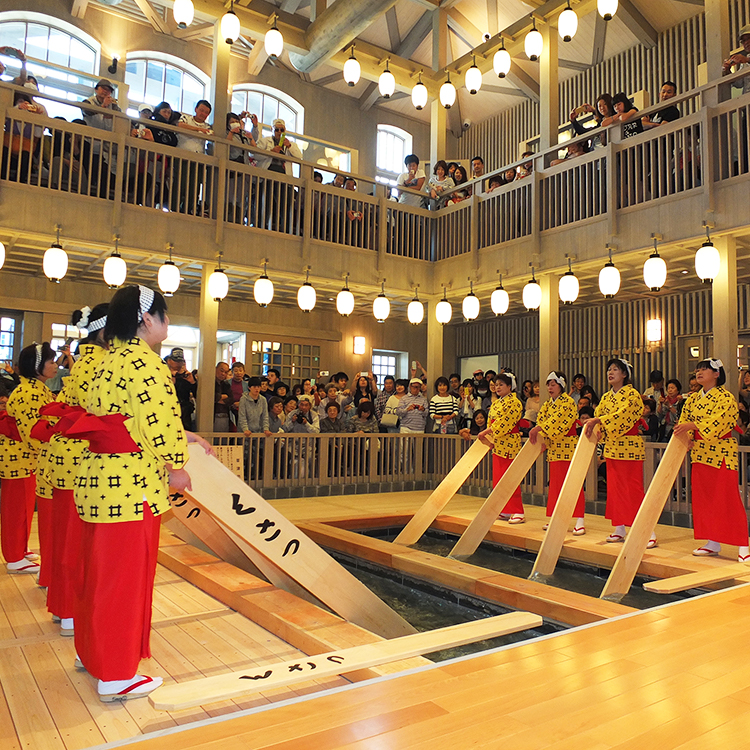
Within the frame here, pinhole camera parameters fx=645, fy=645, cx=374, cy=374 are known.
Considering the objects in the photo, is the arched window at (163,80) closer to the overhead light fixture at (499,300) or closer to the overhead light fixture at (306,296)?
the overhead light fixture at (306,296)

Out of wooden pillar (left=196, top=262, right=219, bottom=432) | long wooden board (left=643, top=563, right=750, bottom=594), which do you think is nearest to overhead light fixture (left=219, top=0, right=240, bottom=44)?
wooden pillar (left=196, top=262, right=219, bottom=432)

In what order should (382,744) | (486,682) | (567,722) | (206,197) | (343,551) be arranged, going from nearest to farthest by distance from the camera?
(382,744)
(567,722)
(486,682)
(343,551)
(206,197)

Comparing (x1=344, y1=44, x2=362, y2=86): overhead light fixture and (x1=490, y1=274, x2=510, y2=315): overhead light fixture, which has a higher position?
(x1=344, y1=44, x2=362, y2=86): overhead light fixture

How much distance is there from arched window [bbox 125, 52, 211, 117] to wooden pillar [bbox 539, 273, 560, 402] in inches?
301

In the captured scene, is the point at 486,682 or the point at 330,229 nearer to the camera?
the point at 486,682

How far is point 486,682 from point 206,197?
7490 millimetres

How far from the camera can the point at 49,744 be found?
2.12 metres

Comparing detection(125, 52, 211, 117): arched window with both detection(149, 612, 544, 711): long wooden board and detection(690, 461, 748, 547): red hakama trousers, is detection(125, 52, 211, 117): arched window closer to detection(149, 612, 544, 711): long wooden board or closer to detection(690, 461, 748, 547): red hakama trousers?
detection(690, 461, 748, 547): red hakama trousers

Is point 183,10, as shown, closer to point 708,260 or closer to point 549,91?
point 549,91

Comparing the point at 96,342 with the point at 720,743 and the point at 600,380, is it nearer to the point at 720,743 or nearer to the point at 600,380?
the point at 720,743

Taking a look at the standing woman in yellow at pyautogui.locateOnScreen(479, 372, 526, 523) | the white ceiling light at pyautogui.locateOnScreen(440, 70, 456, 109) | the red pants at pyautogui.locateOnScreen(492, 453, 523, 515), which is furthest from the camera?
the white ceiling light at pyautogui.locateOnScreen(440, 70, 456, 109)

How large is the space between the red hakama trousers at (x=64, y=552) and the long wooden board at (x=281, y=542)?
588mm

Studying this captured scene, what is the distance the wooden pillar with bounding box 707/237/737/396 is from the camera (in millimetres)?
6623

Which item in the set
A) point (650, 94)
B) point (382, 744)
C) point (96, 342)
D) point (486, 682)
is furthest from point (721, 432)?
point (650, 94)
